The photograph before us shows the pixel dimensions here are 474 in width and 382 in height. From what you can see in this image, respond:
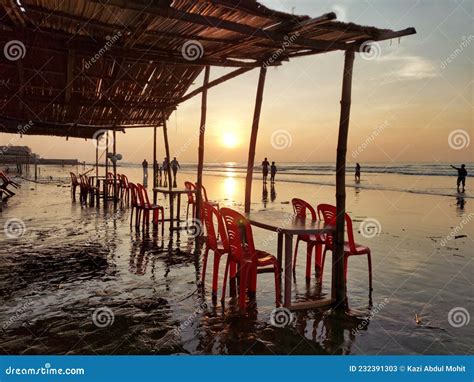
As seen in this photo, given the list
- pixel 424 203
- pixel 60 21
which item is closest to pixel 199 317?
pixel 60 21

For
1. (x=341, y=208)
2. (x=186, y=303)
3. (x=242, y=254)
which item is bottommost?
(x=186, y=303)

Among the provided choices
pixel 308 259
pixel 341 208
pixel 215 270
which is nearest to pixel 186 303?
pixel 215 270

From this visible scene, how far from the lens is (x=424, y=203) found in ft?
58.0

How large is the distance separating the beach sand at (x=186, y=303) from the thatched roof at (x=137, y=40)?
326 cm

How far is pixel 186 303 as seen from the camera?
16.3 feet

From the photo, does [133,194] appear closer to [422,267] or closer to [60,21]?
[60,21]

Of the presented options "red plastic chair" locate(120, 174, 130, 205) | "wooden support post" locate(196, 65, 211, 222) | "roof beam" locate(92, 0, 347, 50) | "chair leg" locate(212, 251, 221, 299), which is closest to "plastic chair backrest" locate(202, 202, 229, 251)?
"chair leg" locate(212, 251, 221, 299)

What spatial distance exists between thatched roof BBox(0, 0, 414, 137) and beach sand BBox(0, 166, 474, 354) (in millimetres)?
3262

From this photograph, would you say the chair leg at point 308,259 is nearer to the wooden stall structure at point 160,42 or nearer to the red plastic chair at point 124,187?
the wooden stall structure at point 160,42

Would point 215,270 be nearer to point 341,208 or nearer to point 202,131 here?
point 341,208

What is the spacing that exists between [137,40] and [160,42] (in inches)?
20.9

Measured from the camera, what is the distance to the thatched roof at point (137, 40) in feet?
14.3

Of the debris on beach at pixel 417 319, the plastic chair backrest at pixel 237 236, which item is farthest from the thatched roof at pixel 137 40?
the debris on beach at pixel 417 319
